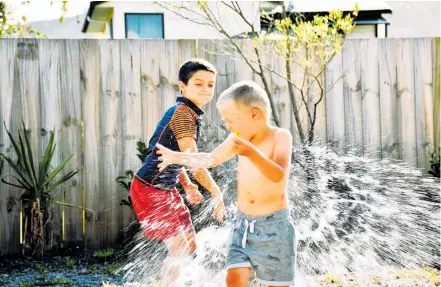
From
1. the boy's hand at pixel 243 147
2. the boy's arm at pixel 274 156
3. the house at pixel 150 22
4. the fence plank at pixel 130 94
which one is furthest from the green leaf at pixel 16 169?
the house at pixel 150 22

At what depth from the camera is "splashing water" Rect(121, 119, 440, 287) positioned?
469cm

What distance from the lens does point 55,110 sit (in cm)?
561

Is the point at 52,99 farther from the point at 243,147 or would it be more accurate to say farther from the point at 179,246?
the point at 243,147

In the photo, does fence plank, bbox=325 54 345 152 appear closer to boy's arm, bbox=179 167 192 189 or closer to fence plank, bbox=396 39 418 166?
fence plank, bbox=396 39 418 166

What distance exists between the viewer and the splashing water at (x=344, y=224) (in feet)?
15.4

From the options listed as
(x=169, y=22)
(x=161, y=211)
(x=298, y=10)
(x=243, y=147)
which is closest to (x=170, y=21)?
(x=169, y=22)

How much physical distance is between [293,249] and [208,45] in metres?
3.13

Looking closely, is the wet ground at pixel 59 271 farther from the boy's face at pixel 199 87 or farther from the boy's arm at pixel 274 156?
the boy's arm at pixel 274 156

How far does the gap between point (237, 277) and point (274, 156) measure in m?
0.51

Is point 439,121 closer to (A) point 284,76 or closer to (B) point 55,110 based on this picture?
(A) point 284,76

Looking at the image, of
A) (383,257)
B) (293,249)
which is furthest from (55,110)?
(293,249)

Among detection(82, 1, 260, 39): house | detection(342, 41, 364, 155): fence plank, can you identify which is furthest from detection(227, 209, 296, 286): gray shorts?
detection(82, 1, 260, 39): house

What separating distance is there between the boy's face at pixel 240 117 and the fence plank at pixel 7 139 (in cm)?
297

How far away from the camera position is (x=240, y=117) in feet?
9.87
